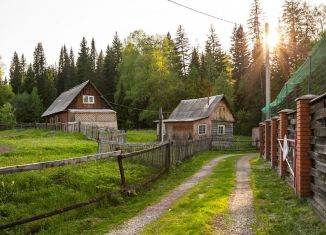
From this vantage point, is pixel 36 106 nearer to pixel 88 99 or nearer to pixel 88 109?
pixel 88 99

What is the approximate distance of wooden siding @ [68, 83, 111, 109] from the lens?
42875 mm

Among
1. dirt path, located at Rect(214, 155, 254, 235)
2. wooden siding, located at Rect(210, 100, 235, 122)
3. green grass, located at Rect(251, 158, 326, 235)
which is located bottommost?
dirt path, located at Rect(214, 155, 254, 235)

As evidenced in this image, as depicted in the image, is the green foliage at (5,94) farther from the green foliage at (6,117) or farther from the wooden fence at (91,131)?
the wooden fence at (91,131)

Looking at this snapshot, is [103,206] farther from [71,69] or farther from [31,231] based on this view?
[71,69]

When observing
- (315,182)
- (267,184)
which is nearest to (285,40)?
(267,184)

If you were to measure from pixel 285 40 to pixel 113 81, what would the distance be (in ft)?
120

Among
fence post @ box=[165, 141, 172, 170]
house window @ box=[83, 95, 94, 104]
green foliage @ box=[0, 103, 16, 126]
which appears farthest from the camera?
green foliage @ box=[0, 103, 16, 126]

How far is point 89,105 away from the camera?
144 ft

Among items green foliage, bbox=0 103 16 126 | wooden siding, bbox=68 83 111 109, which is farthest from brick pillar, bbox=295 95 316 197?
green foliage, bbox=0 103 16 126

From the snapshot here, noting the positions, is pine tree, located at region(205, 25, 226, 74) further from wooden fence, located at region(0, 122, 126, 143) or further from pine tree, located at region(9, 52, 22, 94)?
pine tree, located at region(9, 52, 22, 94)

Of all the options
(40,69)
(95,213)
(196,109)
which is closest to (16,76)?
(40,69)

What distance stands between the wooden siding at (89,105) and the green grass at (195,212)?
34.4 meters

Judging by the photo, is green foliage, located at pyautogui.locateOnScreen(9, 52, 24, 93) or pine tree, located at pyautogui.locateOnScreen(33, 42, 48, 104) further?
green foliage, located at pyautogui.locateOnScreen(9, 52, 24, 93)

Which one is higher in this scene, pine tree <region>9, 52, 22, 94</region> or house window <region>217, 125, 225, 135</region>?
pine tree <region>9, 52, 22, 94</region>
